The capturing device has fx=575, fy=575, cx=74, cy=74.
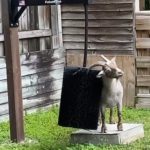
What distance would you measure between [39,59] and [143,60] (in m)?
1.61

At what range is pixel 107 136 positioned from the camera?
257 inches

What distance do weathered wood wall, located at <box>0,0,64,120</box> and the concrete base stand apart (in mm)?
1723

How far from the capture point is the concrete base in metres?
6.51

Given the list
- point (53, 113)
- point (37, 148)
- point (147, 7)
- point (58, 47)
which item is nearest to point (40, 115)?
point (53, 113)

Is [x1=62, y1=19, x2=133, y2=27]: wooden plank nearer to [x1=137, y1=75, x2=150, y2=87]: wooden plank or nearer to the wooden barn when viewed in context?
the wooden barn

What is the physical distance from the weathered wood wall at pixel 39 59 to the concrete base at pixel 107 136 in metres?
1.72

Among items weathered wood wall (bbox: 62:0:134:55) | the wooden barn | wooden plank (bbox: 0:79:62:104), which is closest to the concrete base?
wooden plank (bbox: 0:79:62:104)

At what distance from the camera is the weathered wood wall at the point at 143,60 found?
8.83 meters

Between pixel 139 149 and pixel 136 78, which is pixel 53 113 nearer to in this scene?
pixel 136 78

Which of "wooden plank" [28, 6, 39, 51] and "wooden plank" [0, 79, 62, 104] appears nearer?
"wooden plank" [0, 79, 62, 104]

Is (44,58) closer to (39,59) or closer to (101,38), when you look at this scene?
(39,59)

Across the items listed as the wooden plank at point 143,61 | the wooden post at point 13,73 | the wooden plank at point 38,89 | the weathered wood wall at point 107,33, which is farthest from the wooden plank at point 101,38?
the wooden post at point 13,73

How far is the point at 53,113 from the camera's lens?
28.1 feet

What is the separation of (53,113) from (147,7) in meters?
2.68
